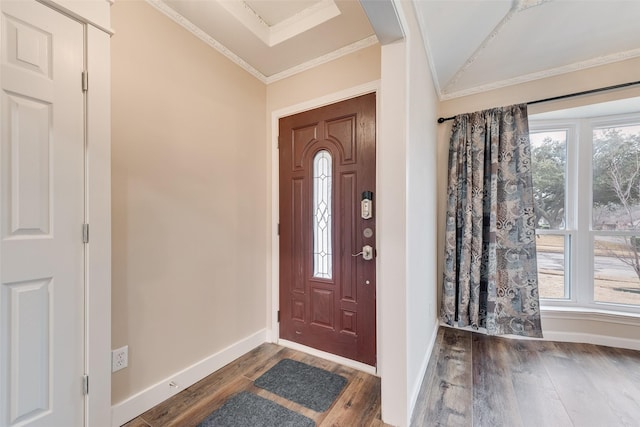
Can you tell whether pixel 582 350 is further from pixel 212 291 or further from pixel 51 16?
pixel 51 16

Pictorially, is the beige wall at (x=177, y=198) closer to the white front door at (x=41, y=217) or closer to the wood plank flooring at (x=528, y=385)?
the white front door at (x=41, y=217)

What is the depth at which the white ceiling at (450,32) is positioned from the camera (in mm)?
1693

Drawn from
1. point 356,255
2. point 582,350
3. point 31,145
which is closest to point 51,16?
point 31,145

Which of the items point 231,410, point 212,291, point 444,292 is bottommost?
point 231,410

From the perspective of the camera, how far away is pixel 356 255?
2.02 metres

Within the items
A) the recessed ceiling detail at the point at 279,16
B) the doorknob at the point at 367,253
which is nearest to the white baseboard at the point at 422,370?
the doorknob at the point at 367,253

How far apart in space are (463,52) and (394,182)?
1562 mm

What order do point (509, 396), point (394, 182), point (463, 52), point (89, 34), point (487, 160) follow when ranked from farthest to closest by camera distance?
point (487, 160)
point (463, 52)
point (509, 396)
point (394, 182)
point (89, 34)

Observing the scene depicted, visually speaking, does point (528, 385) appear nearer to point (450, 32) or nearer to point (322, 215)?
point (322, 215)

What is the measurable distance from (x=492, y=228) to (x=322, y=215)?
1.60 meters

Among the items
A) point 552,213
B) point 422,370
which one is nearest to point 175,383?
point 422,370

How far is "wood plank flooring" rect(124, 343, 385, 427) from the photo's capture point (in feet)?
4.91

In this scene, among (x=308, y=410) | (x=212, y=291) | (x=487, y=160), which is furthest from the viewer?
(x=487, y=160)

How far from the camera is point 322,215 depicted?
7.23 ft
